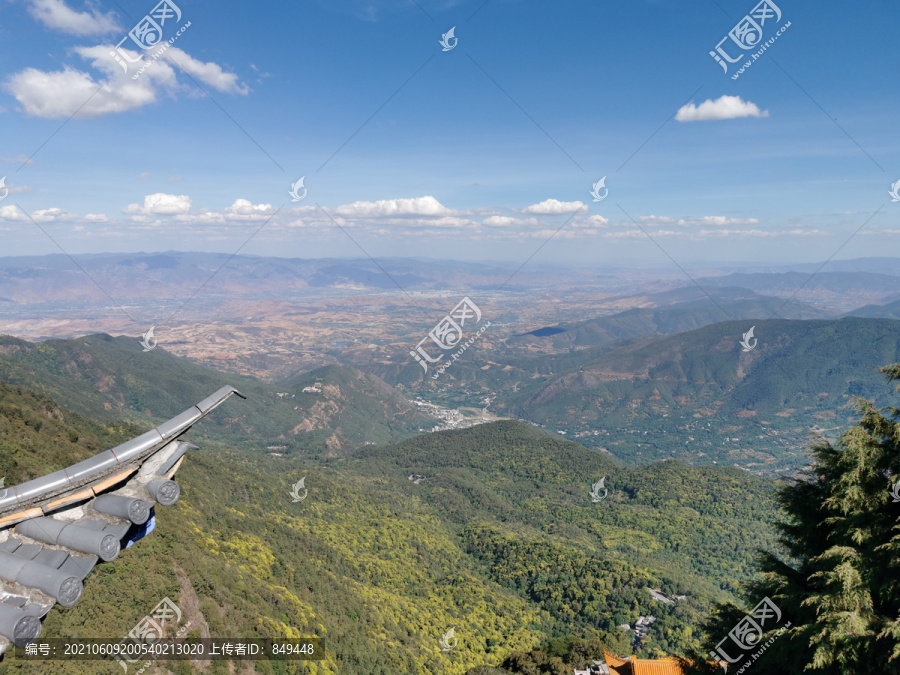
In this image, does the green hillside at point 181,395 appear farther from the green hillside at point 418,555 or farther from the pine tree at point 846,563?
the pine tree at point 846,563

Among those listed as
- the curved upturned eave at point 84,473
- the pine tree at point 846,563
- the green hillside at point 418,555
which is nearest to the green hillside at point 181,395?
the green hillside at point 418,555

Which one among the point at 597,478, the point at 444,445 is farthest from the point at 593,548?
the point at 444,445

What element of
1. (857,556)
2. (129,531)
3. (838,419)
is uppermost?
(838,419)

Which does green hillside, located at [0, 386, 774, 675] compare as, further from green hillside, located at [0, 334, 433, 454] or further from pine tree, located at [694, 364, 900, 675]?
green hillside, located at [0, 334, 433, 454]

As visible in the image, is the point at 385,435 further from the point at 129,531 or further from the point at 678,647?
the point at 129,531

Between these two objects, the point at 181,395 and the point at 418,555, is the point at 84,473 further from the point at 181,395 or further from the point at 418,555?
the point at 181,395

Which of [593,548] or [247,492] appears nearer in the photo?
[247,492]
